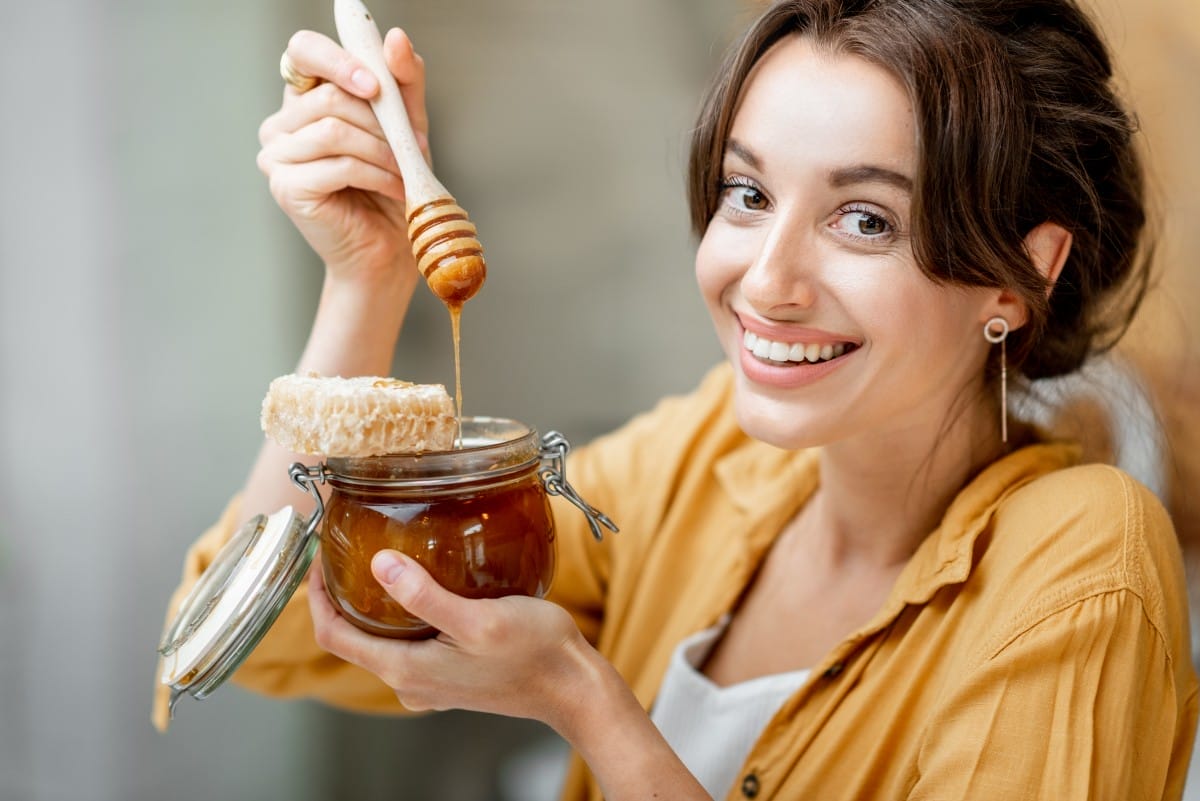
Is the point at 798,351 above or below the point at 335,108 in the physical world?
below

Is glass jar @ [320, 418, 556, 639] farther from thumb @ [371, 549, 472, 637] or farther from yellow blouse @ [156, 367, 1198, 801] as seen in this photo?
yellow blouse @ [156, 367, 1198, 801]

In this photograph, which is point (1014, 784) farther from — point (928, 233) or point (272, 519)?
point (272, 519)

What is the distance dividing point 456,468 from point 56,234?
3.26ft

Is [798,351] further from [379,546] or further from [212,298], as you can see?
[212,298]

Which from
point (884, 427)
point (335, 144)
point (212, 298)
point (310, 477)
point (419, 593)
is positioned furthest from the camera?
point (212, 298)

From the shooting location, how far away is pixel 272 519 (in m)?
0.97

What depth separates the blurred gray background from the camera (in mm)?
1618

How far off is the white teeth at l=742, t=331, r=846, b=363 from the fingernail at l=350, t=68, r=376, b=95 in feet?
1.45

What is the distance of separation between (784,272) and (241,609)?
570 mm

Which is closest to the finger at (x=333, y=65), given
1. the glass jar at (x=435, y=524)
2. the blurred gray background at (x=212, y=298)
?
the glass jar at (x=435, y=524)

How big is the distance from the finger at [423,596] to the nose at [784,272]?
1.32 feet

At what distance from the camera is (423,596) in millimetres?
873

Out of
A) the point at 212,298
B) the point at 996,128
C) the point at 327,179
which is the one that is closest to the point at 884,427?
the point at 996,128

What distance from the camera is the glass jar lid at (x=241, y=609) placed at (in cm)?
90
